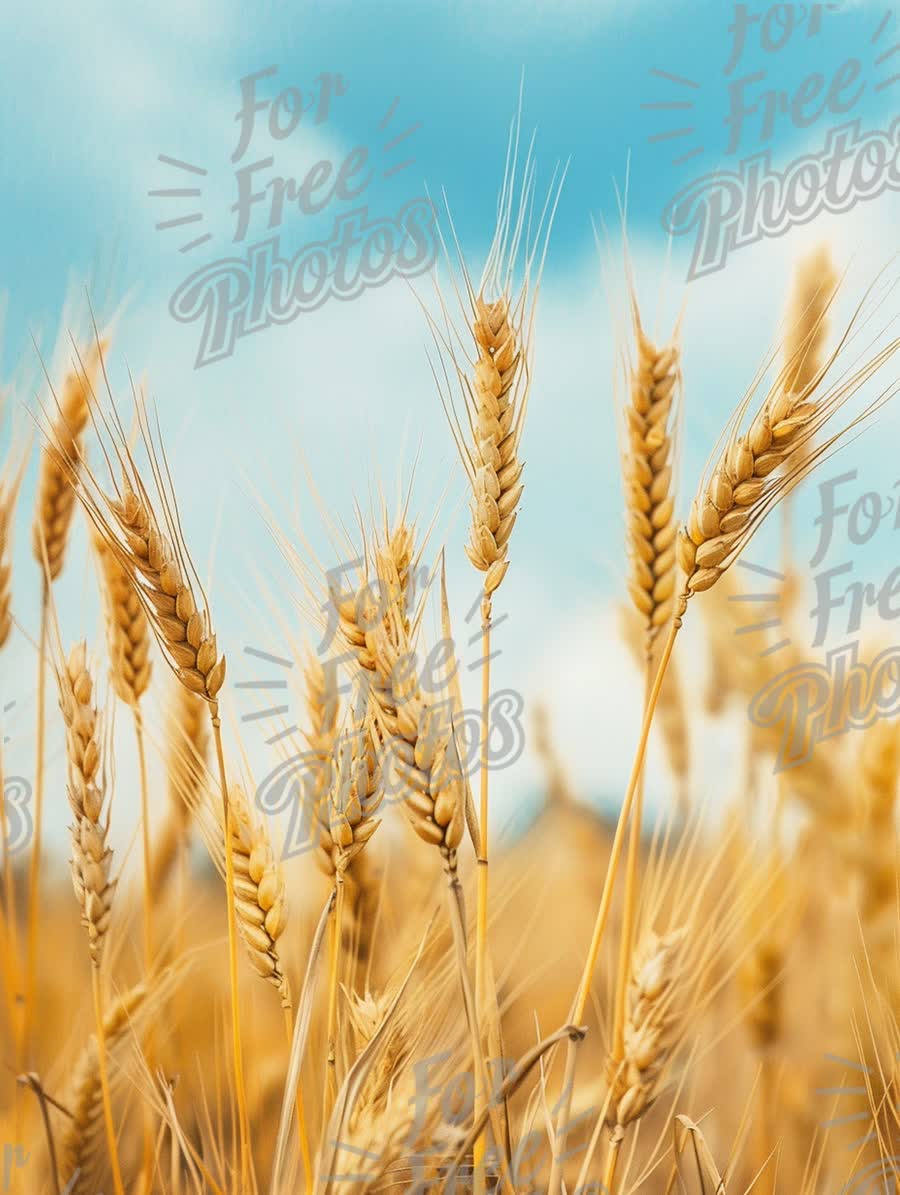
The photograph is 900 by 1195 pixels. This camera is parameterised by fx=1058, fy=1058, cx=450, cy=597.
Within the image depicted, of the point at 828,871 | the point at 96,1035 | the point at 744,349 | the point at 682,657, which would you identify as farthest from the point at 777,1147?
the point at 744,349

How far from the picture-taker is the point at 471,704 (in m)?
1.21

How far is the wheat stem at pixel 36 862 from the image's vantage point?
122 cm

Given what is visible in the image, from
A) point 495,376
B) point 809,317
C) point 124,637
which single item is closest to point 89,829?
point 124,637

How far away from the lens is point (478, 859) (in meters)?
1.05

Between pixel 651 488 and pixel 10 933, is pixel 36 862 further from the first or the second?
pixel 651 488

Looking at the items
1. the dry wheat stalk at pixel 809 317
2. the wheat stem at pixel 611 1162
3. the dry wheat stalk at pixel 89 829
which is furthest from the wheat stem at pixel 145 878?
the dry wheat stalk at pixel 809 317

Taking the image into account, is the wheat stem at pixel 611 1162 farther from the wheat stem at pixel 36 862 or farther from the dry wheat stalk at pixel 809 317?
the dry wheat stalk at pixel 809 317

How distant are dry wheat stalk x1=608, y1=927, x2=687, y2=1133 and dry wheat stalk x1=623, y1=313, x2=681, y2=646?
0.33 m

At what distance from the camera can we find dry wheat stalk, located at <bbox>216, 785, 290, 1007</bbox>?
42.2 inches

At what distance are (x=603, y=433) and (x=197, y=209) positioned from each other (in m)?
0.57

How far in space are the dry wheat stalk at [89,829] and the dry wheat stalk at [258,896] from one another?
130mm

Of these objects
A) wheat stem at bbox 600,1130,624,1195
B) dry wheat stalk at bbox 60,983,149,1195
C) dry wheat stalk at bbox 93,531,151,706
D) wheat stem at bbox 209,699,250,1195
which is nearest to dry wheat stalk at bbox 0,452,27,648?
dry wheat stalk at bbox 93,531,151,706

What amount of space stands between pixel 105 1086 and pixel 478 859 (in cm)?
51

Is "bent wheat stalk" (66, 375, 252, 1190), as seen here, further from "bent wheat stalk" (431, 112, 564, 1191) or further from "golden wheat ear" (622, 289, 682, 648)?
"golden wheat ear" (622, 289, 682, 648)
